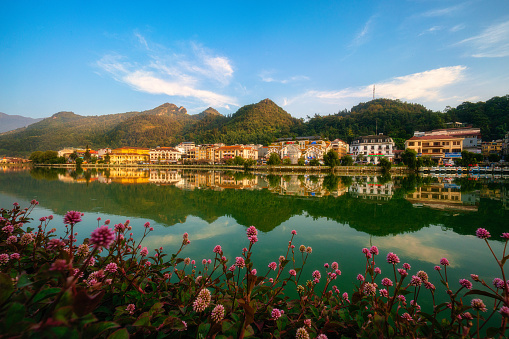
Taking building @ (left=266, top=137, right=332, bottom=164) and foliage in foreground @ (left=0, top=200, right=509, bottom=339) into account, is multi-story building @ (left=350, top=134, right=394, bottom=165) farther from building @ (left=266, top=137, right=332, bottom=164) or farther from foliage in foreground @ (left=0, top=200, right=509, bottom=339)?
foliage in foreground @ (left=0, top=200, right=509, bottom=339)

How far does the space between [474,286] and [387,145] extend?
201ft

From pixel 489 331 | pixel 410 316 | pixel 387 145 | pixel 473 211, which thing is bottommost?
pixel 473 211

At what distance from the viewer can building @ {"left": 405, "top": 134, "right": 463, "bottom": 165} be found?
164 ft

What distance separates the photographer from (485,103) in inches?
2948

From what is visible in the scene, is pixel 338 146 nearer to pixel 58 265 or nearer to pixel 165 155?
pixel 165 155

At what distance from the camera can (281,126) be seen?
11412cm

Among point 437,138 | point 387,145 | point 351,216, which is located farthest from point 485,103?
point 351,216

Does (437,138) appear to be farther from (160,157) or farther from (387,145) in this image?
(160,157)

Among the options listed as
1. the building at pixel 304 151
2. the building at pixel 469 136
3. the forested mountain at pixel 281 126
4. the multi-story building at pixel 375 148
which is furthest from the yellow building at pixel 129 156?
the building at pixel 469 136

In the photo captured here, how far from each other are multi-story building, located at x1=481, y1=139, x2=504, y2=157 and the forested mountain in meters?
6.53

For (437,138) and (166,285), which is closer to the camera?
(166,285)

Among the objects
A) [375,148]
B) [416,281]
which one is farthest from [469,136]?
[416,281]

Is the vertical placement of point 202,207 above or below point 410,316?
below

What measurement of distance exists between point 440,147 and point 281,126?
233ft
